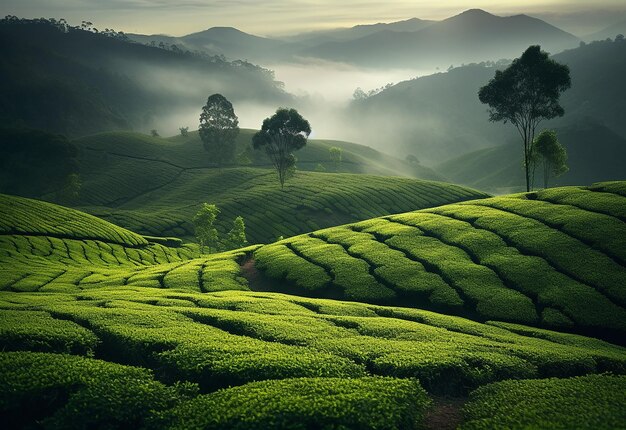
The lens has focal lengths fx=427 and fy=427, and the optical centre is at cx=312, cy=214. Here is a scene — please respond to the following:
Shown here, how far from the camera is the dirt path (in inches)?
736

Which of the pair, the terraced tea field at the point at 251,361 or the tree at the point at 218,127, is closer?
the terraced tea field at the point at 251,361

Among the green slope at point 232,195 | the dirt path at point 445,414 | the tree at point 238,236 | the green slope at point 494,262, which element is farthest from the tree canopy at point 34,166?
the dirt path at point 445,414

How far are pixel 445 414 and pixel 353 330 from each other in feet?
31.0

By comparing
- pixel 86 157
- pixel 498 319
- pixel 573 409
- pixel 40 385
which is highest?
pixel 86 157

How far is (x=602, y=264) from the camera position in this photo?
3716 centimetres

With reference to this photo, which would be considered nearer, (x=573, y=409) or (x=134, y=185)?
(x=573, y=409)

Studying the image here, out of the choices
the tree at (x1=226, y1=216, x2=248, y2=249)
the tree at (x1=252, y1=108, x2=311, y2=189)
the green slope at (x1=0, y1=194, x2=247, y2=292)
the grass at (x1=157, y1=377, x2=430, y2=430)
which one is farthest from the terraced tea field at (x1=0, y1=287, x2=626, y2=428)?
the tree at (x1=252, y1=108, x2=311, y2=189)

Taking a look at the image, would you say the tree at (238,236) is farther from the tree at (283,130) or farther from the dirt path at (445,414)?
the dirt path at (445,414)

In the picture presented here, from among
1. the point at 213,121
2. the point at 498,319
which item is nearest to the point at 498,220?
the point at 498,319

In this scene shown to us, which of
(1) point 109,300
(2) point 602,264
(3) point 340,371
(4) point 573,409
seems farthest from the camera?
(2) point 602,264

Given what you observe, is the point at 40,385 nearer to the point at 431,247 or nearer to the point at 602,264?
the point at 431,247

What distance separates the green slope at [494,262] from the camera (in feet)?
111

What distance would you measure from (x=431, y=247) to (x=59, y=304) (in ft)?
115

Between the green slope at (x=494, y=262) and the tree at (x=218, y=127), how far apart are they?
4886 inches
